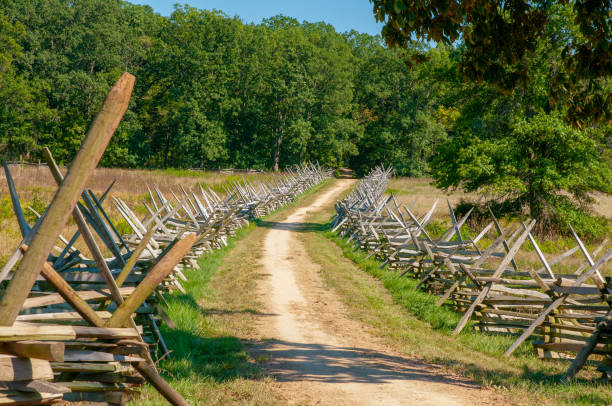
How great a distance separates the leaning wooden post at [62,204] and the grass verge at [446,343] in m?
5.08

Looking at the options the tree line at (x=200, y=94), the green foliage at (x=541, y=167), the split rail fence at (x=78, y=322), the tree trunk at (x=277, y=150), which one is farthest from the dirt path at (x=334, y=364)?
the tree trunk at (x=277, y=150)

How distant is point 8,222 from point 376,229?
11991mm

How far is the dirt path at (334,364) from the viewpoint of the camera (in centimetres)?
525

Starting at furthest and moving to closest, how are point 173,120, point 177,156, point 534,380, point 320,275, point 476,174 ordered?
1. point 177,156
2. point 173,120
3. point 476,174
4. point 320,275
5. point 534,380

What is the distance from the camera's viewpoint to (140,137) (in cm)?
5734

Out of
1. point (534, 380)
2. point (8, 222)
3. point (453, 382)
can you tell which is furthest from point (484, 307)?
point (8, 222)

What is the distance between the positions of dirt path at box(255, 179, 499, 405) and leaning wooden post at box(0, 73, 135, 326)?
3.44 metres

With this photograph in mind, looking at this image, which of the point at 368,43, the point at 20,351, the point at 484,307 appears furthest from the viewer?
the point at 368,43

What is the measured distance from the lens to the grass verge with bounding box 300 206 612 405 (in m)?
5.58

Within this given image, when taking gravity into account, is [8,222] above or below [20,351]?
below

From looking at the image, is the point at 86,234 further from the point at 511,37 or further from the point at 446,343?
the point at 446,343

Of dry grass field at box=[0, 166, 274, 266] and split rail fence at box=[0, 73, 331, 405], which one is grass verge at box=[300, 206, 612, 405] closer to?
split rail fence at box=[0, 73, 331, 405]

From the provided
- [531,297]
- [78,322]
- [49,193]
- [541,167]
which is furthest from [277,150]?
[78,322]

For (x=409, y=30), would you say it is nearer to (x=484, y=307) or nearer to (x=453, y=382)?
(x=453, y=382)
